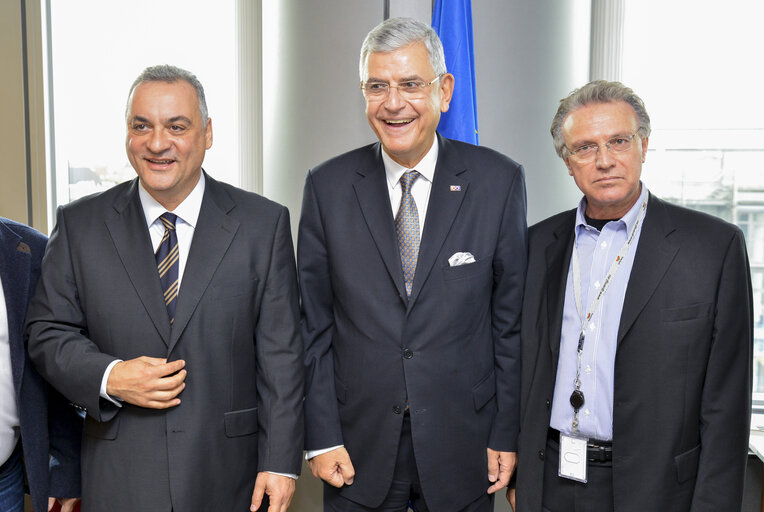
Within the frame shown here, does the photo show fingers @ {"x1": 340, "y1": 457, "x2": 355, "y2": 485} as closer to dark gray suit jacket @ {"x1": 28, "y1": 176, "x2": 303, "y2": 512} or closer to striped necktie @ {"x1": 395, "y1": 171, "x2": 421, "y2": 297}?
dark gray suit jacket @ {"x1": 28, "y1": 176, "x2": 303, "y2": 512}

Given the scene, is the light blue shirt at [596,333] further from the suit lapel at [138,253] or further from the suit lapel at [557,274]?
the suit lapel at [138,253]

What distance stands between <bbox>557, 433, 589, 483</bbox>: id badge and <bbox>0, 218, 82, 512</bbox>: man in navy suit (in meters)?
1.53

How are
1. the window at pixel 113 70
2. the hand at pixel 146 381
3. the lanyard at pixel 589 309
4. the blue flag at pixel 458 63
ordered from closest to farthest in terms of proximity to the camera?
the hand at pixel 146 381 → the lanyard at pixel 589 309 → the blue flag at pixel 458 63 → the window at pixel 113 70

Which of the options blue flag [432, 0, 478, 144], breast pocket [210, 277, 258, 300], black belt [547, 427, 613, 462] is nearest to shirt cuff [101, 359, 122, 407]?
breast pocket [210, 277, 258, 300]

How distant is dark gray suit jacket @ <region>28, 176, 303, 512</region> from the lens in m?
1.78

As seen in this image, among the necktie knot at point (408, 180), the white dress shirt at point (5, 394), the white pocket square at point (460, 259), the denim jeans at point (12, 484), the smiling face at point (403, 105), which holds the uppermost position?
the smiling face at point (403, 105)

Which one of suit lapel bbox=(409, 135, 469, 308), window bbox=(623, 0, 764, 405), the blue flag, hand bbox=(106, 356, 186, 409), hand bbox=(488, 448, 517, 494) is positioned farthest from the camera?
window bbox=(623, 0, 764, 405)

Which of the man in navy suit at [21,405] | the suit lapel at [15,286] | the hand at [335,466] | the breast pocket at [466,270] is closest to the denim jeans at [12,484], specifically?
the man in navy suit at [21,405]

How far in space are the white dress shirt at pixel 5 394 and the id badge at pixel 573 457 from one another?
166 cm

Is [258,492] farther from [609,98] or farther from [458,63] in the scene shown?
[458,63]

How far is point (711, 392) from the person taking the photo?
1739mm

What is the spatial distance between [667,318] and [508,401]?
557 mm

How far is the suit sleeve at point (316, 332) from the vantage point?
202cm

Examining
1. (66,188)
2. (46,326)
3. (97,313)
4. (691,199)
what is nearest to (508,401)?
(97,313)
